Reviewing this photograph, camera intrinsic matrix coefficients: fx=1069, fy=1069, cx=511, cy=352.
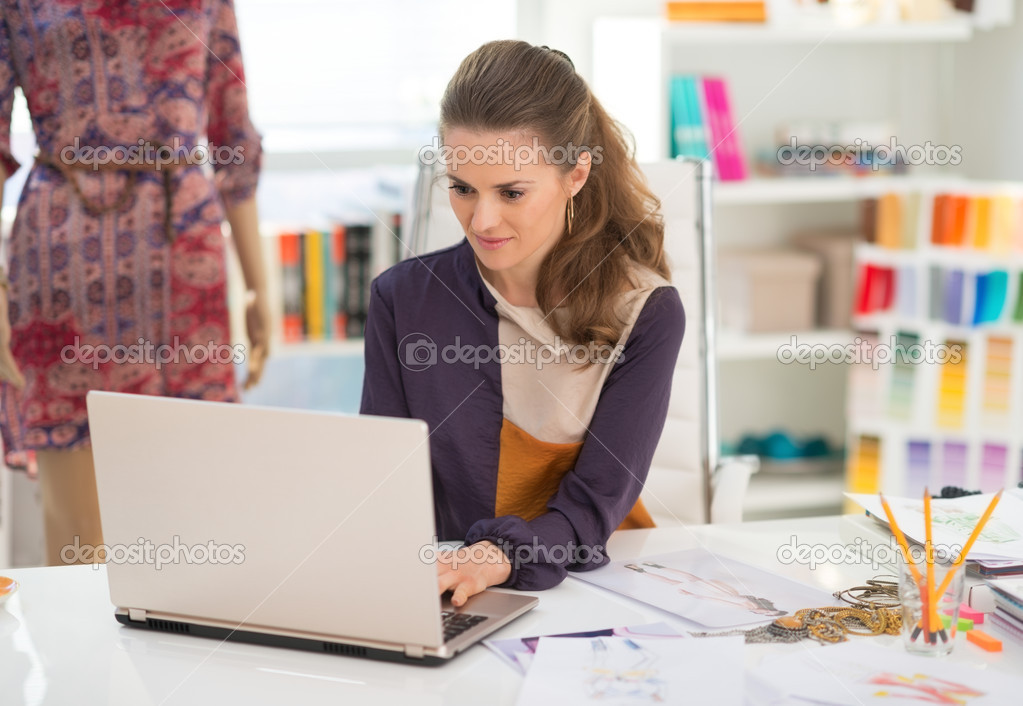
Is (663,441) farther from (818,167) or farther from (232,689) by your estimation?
(818,167)

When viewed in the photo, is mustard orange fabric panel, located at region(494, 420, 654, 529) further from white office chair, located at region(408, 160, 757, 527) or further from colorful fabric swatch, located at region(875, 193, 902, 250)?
colorful fabric swatch, located at region(875, 193, 902, 250)

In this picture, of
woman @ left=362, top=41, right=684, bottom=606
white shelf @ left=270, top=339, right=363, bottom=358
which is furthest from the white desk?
white shelf @ left=270, top=339, right=363, bottom=358

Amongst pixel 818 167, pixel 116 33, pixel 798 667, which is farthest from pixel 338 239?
pixel 798 667

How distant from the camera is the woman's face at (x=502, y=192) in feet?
4.33

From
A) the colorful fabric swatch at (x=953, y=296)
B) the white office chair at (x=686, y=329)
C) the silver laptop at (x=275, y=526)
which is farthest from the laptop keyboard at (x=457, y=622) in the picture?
the colorful fabric swatch at (x=953, y=296)

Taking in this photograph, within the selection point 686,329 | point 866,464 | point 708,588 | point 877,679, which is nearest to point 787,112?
point 866,464

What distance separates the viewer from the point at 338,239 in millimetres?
2445

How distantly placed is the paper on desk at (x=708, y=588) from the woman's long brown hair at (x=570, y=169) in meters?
0.34

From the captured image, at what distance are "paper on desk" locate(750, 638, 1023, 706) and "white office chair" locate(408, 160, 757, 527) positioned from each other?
656mm

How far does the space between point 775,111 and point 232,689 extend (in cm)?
242

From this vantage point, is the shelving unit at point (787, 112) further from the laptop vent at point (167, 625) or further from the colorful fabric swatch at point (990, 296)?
the laptop vent at point (167, 625)

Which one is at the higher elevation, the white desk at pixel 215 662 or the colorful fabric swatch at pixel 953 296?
the colorful fabric swatch at pixel 953 296

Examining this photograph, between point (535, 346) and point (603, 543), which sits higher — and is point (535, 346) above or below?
above

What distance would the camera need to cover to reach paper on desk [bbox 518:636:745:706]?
0.88m
